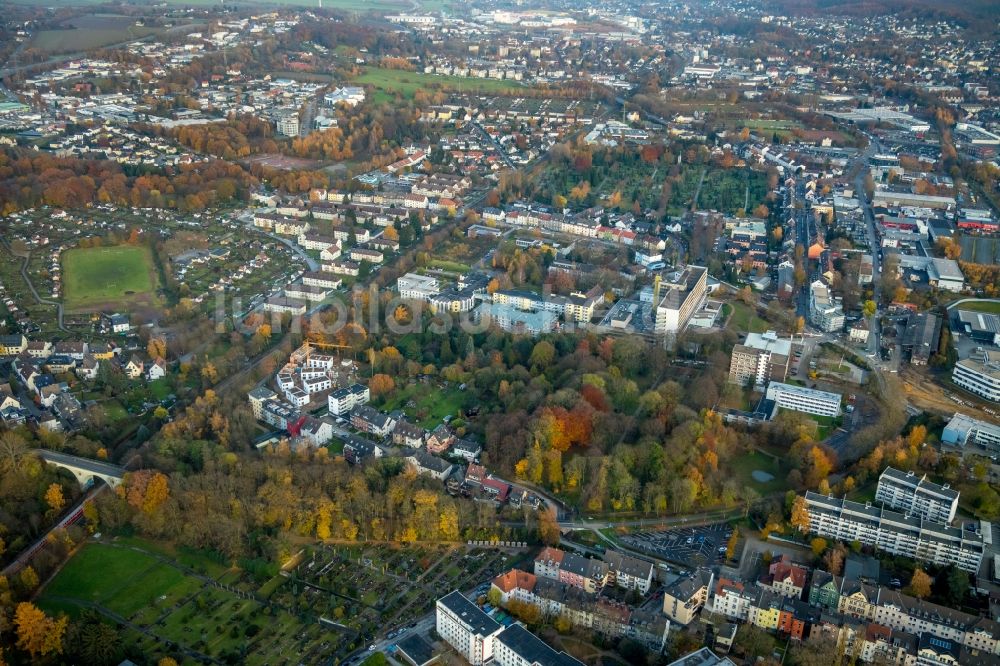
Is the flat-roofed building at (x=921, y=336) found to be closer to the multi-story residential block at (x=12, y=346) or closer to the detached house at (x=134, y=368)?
the detached house at (x=134, y=368)

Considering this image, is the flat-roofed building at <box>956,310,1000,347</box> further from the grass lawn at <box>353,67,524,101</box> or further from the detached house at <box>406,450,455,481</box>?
the grass lawn at <box>353,67,524,101</box>

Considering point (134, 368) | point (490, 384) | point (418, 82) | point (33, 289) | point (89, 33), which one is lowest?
point (33, 289)

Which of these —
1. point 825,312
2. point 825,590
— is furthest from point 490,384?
point 825,312

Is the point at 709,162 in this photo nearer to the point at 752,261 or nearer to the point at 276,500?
the point at 752,261

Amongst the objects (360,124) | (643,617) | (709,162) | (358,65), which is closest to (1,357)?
(643,617)

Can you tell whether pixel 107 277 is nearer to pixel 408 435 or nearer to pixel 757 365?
pixel 408 435

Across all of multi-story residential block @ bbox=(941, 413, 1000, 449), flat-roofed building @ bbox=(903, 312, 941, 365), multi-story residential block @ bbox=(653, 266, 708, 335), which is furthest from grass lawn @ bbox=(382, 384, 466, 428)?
flat-roofed building @ bbox=(903, 312, 941, 365)
